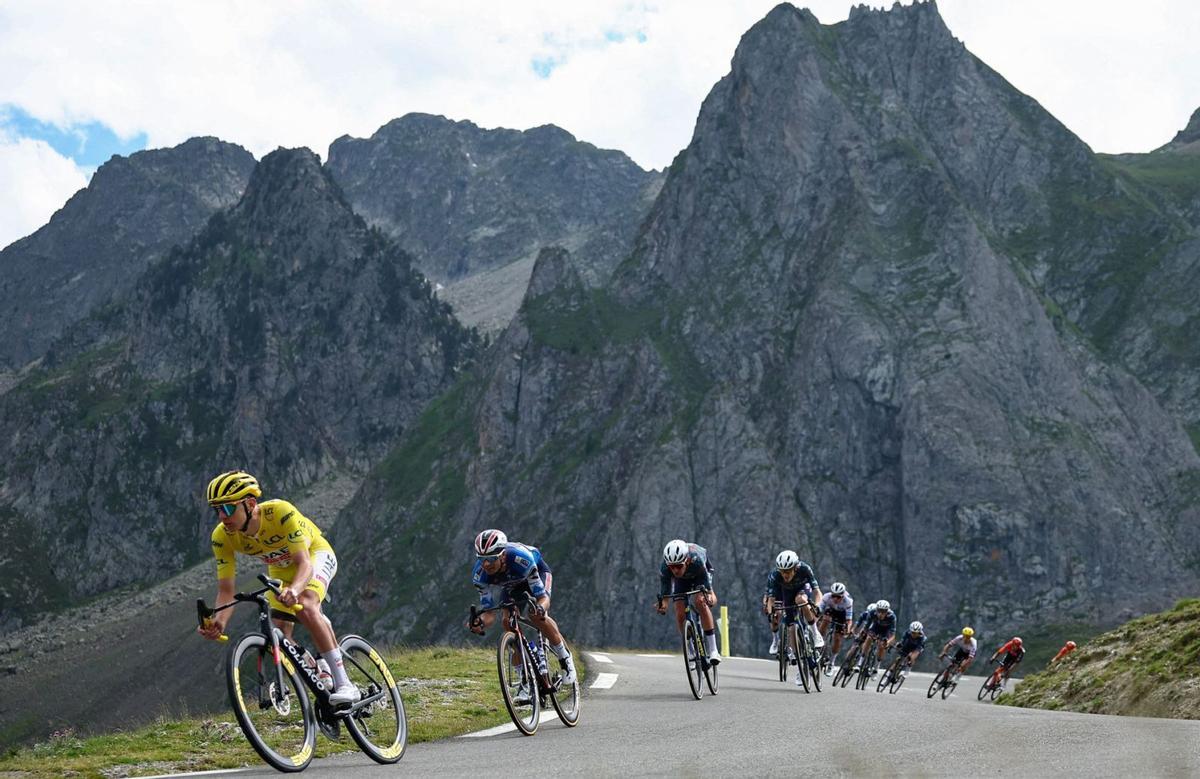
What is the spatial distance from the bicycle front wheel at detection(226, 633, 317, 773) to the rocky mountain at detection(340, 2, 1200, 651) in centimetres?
10023

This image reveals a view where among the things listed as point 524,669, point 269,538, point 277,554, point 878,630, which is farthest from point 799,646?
point 269,538

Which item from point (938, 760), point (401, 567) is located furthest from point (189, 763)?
point (401, 567)

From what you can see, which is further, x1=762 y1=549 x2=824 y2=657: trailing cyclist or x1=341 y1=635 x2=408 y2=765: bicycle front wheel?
x1=762 y1=549 x2=824 y2=657: trailing cyclist

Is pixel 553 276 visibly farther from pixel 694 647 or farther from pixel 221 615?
pixel 221 615

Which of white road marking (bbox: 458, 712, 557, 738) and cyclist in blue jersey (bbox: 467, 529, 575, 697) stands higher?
cyclist in blue jersey (bbox: 467, 529, 575, 697)

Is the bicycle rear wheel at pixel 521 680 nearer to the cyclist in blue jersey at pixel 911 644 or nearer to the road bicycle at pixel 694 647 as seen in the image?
the road bicycle at pixel 694 647

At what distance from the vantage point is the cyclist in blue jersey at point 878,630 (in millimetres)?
27156

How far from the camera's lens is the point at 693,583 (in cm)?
1727

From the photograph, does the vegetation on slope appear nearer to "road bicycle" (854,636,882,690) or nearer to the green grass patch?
"road bicycle" (854,636,882,690)

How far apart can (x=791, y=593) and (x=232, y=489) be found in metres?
11.0

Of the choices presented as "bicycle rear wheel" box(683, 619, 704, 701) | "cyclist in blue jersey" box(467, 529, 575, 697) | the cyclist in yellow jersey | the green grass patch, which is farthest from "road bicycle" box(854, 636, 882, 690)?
the cyclist in yellow jersey

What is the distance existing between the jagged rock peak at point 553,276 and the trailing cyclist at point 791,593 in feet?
479

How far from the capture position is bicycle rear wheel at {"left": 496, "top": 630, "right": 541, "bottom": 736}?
42.1ft

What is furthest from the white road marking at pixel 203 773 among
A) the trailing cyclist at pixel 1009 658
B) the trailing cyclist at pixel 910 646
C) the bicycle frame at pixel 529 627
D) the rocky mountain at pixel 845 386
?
the rocky mountain at pixel 845 386
